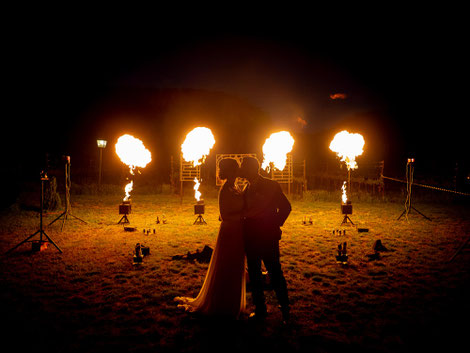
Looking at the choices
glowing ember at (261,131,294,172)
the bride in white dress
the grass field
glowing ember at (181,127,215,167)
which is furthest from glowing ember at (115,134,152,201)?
the bride in white dress

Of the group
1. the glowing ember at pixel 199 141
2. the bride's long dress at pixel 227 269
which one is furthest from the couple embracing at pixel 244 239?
the glowing ember at pixel 199 141

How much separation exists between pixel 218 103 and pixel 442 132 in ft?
104

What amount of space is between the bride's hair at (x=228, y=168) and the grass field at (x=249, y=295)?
2104 mm

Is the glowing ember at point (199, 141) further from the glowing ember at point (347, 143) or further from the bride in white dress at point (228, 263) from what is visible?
the bride in white dress at point (228, 263)

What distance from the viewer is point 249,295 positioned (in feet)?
16.6

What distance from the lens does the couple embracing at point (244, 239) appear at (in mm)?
3875

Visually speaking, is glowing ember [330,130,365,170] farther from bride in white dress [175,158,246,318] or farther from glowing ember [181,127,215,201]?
bride in white dress [175,158,246,318]

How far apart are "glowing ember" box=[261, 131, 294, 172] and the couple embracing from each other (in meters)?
13.4

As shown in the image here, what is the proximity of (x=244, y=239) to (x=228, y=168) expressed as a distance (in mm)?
1011

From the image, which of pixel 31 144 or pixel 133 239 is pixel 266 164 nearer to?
pixel 133 239

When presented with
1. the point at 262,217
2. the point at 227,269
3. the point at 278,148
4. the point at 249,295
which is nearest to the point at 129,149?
the point at 278,148

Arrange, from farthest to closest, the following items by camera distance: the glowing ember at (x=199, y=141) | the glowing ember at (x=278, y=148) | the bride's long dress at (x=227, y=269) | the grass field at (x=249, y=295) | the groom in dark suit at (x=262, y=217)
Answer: the glowing ember at (x=278, y=148), the glowing ember at (x=199, y=141), the bride's long dress at (x=227, y=269), the groom in dark suit at (x=262, y=217), the grass field at (x=249, y=295)

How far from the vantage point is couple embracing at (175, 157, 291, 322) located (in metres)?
3.88

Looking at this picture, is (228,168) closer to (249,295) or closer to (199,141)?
(249,295)
